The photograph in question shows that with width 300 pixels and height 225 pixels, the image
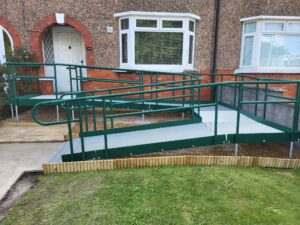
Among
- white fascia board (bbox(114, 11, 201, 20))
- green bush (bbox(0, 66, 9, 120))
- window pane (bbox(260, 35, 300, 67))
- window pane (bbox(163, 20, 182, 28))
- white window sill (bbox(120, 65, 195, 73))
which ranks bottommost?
green bush (bbox(0, 66, 9, 120))

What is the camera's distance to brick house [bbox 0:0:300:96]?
7.48 meters

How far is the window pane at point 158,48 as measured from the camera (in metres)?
7.60

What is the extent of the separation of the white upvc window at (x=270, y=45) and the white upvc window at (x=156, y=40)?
5.92ft

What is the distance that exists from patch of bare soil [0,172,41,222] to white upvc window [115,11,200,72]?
4.94 metres

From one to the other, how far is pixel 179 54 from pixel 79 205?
240 inches

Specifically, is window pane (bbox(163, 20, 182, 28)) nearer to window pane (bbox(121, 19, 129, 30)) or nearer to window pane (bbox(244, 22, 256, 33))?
window pane (bbox(121, 19, 129, 30))

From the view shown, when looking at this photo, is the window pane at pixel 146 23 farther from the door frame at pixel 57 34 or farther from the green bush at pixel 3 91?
the green bush at pixel 3 91

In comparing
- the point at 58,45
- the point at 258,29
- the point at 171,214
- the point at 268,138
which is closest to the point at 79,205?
the point at 171,214

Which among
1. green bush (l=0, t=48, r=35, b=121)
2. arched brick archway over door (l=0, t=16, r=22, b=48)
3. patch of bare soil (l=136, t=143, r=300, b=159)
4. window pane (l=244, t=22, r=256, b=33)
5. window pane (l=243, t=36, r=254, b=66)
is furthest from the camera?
window pane (l=243, t=36, r=254, b=66)

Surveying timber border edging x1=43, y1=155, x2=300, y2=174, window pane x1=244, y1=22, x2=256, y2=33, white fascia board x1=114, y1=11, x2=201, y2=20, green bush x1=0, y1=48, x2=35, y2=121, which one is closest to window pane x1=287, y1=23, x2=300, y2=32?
window pane x1=244, y1=22, x2=256, y2=33

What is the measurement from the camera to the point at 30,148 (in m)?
4.45

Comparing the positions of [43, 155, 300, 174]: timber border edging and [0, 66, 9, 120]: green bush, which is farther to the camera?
[0, 66, 9, 120]: green bush

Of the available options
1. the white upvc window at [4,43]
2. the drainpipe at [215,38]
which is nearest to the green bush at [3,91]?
the white upvc window at [4,43]

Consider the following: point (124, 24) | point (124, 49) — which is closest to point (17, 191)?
point (124, 49)
